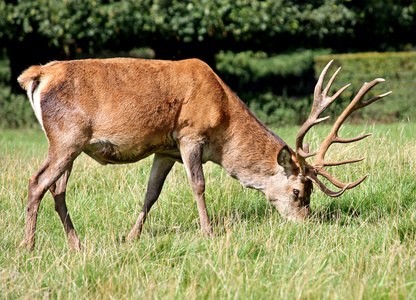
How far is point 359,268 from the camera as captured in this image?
3.93 m

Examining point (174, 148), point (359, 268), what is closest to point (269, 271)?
point (359, 268)

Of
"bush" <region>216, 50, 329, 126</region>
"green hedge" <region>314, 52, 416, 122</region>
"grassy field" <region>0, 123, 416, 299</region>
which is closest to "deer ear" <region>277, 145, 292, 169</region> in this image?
"grassy field" <region>0, 123, 416, 299</region>

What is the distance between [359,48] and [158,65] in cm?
1179

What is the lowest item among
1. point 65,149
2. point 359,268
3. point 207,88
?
point 359,268

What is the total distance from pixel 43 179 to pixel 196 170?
1.44 metres

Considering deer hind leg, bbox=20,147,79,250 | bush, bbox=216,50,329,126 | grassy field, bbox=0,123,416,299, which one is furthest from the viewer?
bush, bbox=216,50,329,126

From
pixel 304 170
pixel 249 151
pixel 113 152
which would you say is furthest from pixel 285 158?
pixel 113 152

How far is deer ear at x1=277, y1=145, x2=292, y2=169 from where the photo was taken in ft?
17.3

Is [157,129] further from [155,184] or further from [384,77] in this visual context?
[384,77]

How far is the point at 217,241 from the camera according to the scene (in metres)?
4.52

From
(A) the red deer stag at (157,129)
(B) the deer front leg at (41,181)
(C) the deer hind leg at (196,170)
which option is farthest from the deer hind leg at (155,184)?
(B) the deer front leg at (41,181)

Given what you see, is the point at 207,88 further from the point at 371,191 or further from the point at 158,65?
the point at 371,191

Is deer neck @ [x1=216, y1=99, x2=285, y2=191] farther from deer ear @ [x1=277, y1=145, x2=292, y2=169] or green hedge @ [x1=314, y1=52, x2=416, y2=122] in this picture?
green hedge @ [x1=314, y1=52, x2=416, y2=122]

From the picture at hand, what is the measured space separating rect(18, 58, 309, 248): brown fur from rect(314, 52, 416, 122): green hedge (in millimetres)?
8684
